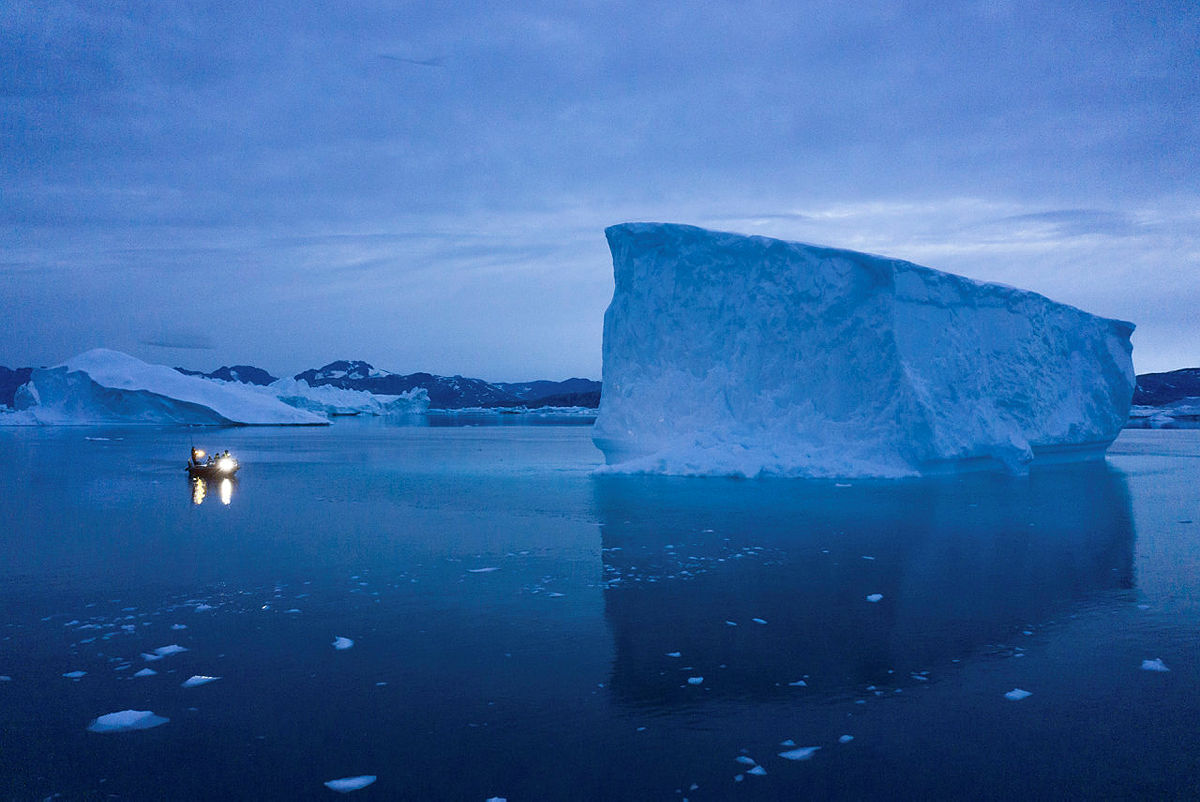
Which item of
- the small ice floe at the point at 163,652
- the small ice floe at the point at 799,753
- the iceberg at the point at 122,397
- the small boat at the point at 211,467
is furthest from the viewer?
the iceberg at the point at 122,397

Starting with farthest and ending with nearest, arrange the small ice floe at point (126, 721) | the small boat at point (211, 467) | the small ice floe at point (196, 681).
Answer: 1. the small boat at point (211, 467)
2. the small ice floe at point (196, 681)
3. the small ice floe at point (126, 721)

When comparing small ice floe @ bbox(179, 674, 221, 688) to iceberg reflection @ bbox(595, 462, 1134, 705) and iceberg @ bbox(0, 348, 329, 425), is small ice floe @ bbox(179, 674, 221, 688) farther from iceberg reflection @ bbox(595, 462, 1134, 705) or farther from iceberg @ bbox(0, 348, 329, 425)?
iceberg @ bbox(0, 348, 329, 425)

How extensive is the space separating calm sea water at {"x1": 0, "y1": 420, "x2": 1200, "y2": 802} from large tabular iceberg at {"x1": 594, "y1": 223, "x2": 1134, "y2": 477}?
5.90m

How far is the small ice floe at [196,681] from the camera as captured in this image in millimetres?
4469

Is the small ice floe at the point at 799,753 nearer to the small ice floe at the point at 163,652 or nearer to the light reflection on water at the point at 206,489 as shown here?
the small ice floe at the point at 163,652

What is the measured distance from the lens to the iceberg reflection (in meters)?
4.81

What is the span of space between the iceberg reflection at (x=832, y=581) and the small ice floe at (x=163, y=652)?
9.54ft

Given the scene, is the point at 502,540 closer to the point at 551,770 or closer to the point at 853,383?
the point at 551,770

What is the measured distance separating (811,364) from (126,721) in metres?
15.8

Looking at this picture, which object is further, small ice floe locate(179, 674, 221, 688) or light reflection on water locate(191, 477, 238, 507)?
light reflection on water locate(191, 477, 238, 507)

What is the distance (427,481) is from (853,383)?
32.0 feet

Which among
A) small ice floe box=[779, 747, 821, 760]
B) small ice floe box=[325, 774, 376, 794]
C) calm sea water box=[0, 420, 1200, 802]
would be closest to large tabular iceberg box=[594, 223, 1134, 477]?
calm sea water box=[0, 420, 1200, 802]

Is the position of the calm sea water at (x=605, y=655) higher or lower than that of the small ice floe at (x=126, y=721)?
higher

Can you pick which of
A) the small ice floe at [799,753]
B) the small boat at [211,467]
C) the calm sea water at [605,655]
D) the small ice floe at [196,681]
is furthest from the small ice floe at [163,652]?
the small boat at [211,467]
